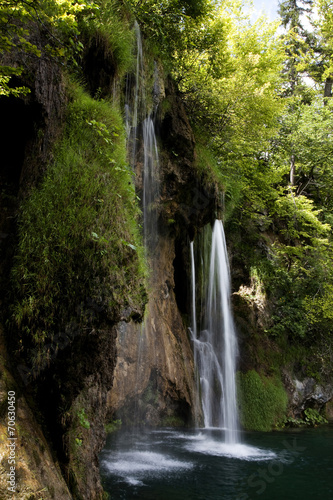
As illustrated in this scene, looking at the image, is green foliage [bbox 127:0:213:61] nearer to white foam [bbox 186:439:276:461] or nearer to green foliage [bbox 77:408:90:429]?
green foliage [bbox 77:408:90:429]

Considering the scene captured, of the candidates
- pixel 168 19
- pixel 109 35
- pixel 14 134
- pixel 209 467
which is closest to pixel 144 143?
pixel 109 35

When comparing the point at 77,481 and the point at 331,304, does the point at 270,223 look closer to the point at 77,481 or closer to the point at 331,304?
the point at 331,304

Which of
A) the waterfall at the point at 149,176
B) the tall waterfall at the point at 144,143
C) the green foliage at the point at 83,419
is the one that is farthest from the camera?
the waterfall at the point at 149,176

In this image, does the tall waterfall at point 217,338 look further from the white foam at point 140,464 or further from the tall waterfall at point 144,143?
the white foam at point 140,464

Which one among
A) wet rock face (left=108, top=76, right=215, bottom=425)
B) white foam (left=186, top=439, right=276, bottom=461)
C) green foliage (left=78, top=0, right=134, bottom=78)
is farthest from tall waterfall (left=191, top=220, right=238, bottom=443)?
green foliage (left=78, top=0, right=134, bottom=78)

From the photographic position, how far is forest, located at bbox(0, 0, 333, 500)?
3.71 meters

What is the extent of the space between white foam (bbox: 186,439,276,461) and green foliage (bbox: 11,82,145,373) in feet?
17.9

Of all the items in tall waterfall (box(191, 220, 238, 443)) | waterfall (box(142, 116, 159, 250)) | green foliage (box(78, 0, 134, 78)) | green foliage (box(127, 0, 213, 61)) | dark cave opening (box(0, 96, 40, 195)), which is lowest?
tall waterfall (box(191, 220, 238, 443))

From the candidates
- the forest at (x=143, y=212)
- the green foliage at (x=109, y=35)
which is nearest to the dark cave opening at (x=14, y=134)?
the forest at (x=143, y=212)

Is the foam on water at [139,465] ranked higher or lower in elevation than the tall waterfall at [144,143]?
lower

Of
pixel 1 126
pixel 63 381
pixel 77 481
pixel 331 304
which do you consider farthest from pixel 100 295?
pixel 331 304

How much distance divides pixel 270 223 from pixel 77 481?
1412cm

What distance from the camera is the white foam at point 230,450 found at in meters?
8.05

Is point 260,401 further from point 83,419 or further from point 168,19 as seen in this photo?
point 168,19
